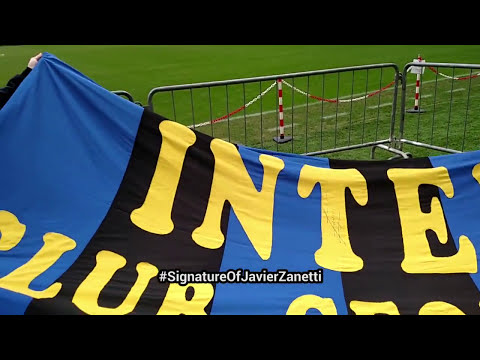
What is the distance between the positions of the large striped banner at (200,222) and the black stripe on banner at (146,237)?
1 cm

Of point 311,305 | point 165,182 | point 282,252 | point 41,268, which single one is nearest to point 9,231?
point 41,268

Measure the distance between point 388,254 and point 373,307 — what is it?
67cm

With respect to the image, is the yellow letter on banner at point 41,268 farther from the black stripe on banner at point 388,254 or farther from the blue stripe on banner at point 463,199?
the blue stripe on banner at point 463,199

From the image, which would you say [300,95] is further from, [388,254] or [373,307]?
[373,307]

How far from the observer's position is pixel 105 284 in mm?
3221

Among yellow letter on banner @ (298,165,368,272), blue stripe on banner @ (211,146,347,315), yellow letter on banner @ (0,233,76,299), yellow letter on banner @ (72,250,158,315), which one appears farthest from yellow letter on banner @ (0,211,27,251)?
yellow letter on banner @ (298,165,368,272)

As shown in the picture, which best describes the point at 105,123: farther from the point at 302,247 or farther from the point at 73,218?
the point at 302,247

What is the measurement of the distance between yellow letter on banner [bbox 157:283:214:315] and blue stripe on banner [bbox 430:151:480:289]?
6.92 ft

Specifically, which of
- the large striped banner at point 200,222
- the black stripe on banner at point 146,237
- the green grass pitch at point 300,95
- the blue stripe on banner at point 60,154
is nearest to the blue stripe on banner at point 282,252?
the large striped banner at point 200,222

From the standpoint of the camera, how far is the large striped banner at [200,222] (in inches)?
125

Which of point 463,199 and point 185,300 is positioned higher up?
point 463,199

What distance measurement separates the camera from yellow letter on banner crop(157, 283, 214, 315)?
3053 mm

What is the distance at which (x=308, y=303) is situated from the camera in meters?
3.15

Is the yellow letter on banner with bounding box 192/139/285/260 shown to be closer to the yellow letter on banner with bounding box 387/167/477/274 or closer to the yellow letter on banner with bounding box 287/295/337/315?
the yellow letter on banner with bounding box 287/295/337/315
